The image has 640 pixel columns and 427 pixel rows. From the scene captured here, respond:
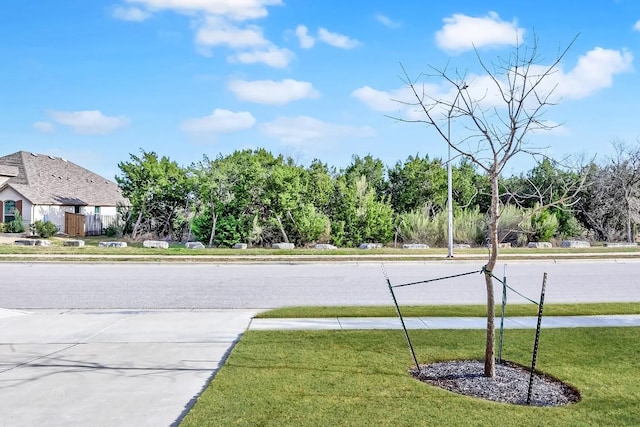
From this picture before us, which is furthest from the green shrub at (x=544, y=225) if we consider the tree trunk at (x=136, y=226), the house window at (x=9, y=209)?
the house window at (x=9, y=209)

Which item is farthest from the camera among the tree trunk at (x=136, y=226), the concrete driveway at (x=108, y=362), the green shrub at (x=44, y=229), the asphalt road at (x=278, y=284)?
the green shrub at (x=44, y=229)

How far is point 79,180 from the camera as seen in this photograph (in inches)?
1649

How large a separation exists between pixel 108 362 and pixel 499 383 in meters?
4.70

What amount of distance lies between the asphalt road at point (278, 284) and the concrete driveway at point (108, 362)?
1688 mm

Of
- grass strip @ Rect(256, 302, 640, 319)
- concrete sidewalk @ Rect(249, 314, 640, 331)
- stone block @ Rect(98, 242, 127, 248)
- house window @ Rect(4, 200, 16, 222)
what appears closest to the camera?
concrete sidewalk @ Rect(249, 314, 640, 331)

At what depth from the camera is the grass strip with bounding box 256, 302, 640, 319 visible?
985cm

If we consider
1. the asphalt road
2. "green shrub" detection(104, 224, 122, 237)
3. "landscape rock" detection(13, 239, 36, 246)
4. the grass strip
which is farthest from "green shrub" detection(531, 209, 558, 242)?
"landscape rock" detection(13, 239, 36, 246)

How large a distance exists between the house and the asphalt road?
1538 cm

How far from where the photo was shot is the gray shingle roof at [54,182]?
35656mm

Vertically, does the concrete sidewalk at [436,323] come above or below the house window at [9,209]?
below

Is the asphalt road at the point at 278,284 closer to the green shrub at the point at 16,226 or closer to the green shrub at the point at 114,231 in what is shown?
the green shrub at the point at 114,231

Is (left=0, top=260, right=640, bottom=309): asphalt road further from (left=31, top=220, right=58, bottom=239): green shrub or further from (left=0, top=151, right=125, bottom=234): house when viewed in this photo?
(left=0, top=151, right=125, bottom=234): house

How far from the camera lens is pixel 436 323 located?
9109 mm

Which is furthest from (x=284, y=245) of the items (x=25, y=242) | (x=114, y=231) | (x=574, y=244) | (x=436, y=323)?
(x=436, y=323)
